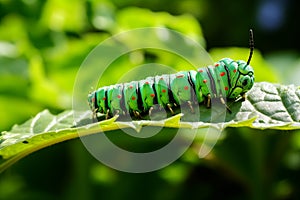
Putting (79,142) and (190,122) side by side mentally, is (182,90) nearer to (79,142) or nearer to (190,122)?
(190,122)

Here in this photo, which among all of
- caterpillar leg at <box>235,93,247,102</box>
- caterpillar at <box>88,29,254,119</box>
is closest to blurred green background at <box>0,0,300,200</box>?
caterpillar at <box>88,29,254,119</box>

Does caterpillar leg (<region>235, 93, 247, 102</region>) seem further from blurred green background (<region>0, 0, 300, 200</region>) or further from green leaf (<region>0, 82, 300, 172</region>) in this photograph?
blurred green background (<region>0, 0, 300, 200</region>)

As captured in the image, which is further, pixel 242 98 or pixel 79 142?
pixel 79 142

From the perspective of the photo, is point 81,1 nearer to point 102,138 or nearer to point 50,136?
point 102,138

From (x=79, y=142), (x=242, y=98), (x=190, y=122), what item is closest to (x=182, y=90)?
(x=242, y=98)


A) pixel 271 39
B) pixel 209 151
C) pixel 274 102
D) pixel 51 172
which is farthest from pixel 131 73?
pixel 271 39

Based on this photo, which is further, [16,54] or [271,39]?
[271,39]

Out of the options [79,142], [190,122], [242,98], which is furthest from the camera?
[79,142]
